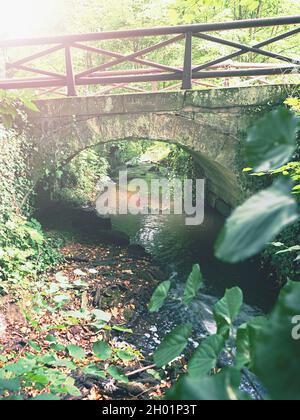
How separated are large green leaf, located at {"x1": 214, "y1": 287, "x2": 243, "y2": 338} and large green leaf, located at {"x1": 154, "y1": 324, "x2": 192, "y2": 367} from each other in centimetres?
12

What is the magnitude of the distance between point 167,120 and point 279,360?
5848 mm

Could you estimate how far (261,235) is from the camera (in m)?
0.38

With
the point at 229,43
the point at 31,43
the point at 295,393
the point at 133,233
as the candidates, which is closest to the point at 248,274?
the point at 133,233

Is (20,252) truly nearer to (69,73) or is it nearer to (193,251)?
(69,73)

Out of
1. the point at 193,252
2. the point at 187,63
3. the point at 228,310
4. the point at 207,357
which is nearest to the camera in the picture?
the point at 207,357

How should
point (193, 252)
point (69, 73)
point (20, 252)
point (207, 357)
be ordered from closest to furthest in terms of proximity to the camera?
point (207, 357) → point (20, 252) → point (69, 73) → point (193, 252)

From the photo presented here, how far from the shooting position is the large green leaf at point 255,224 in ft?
1.23

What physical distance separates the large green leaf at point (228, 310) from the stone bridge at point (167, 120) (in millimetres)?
5046

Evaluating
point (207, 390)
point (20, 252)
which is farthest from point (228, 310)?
point (20, 252)

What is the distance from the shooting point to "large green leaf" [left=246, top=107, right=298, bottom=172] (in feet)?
1.49

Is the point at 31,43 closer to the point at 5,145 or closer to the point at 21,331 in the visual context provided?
the point at 5,145

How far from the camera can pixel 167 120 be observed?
595cm

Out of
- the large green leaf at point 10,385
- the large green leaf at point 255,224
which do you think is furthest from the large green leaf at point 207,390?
the large green leaf at point 10,385

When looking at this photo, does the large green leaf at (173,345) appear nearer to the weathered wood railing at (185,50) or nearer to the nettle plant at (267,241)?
the nettle plant at (267,241)
